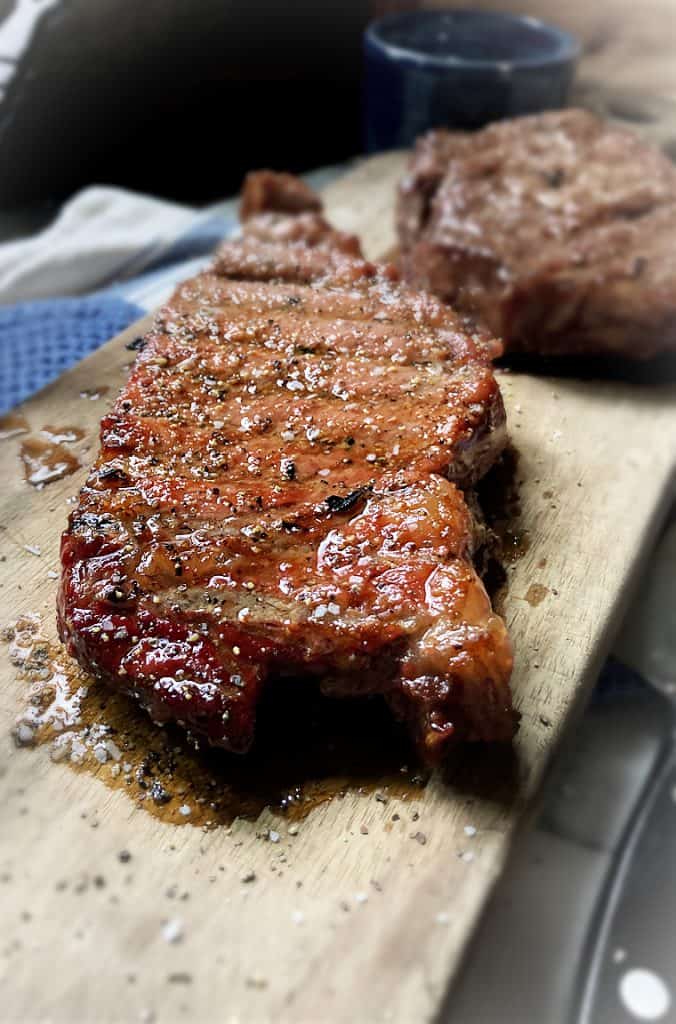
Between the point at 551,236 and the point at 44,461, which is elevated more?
the point at 551,236

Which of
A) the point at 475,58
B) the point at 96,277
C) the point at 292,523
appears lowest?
the point at 96,277

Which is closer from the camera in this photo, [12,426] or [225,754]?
[225,754]

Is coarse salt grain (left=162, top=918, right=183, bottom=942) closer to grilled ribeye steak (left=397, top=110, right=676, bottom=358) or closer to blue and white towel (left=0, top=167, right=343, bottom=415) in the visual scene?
blue and white towel (left=0, top=167, right=343, bottom=415)

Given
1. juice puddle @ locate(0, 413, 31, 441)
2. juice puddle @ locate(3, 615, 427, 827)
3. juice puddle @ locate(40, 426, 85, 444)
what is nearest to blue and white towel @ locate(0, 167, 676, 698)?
juice puddle @ locate(0, 413, 31, 441)

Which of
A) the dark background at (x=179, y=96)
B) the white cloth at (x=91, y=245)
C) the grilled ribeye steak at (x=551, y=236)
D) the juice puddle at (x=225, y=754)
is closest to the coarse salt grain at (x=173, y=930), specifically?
the juice puddle at (x=225, y=754)

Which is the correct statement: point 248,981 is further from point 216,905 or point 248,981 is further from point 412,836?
point 412,836

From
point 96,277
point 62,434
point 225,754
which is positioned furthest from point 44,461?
point 96,277

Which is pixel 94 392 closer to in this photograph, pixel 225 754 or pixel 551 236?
pixel 225 754
